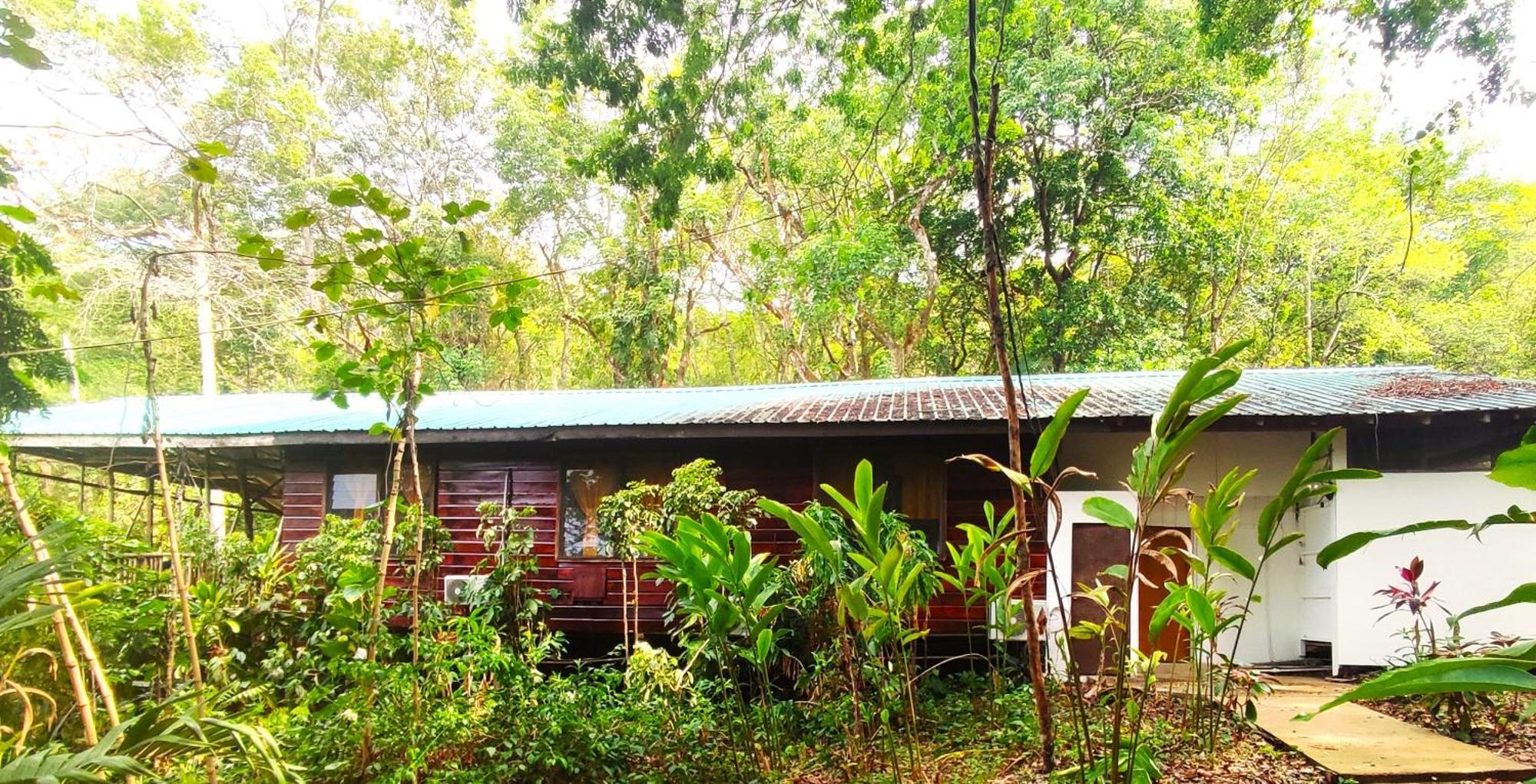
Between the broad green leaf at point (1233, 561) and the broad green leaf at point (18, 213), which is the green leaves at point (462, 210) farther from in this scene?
the broad green leaf at point (1233, 561)

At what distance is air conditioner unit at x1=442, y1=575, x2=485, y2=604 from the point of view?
17.4 ft

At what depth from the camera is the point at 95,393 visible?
52.4 ft

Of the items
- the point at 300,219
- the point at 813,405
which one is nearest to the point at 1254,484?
the point at 813,405

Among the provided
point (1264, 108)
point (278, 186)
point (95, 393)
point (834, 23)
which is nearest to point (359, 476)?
point (834, 23)

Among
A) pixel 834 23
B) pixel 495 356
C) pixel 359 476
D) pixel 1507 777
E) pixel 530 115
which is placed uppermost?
pixel 530 115

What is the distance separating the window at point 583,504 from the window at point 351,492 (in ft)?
6.75

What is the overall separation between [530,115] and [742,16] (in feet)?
34.2

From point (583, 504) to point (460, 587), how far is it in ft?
6.08

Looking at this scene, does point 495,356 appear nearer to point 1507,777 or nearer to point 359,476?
point 359,476

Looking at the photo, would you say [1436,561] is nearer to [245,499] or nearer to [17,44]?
[17,44]

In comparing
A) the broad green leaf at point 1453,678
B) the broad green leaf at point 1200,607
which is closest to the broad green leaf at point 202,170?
the broad green leaf at point 1453,678

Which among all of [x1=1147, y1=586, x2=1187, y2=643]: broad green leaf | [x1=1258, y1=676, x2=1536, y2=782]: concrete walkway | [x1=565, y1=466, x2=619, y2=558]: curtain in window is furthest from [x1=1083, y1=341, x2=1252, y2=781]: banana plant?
[x1=565, y1=466, x2=619, y2=558]: curtain in window

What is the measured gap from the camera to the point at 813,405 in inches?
298

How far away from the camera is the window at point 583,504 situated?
7582mm
